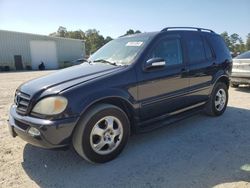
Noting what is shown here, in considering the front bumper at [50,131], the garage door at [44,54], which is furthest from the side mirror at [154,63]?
the garage door at [44,54]

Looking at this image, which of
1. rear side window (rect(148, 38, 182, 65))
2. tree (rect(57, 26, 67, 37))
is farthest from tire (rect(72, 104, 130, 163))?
tree (rect(57, 26, 67, 37))

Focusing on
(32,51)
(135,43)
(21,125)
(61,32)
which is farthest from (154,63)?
(61,32)

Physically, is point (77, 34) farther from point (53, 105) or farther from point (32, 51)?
point (53, 105)

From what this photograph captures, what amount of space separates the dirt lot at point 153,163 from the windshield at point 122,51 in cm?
143

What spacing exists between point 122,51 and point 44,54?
114 feet

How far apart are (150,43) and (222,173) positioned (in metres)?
2.24

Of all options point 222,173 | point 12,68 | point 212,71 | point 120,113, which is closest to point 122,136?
point 120,113

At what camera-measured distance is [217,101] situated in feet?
19.1

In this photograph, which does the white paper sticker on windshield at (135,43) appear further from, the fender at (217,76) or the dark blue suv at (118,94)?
the fender at (217,76)

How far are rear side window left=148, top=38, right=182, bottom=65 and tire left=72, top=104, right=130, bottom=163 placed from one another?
46.4 inches

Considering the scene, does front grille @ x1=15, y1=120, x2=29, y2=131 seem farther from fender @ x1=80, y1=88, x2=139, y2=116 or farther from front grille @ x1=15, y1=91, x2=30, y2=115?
fender @ x1=80, y1=88, x2=139, y2=116

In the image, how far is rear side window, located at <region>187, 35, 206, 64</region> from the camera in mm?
4965

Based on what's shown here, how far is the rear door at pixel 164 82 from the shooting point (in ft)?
13.3

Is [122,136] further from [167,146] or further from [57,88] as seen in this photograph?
[57,88]
